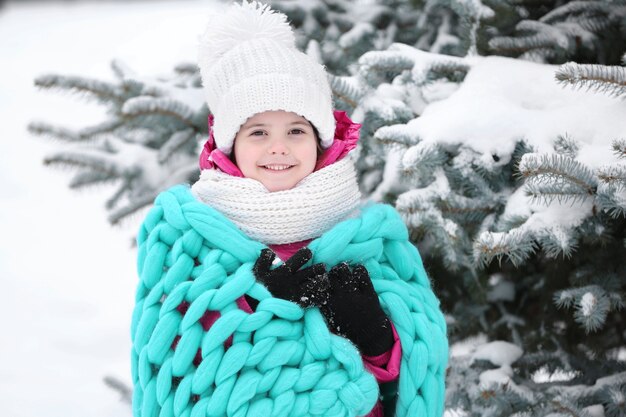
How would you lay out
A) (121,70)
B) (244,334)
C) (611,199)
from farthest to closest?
(121,70) → (611,199) → (244,334)

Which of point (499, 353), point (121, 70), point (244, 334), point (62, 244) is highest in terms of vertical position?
point (244, 334)

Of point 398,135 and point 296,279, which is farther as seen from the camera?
point 398,135

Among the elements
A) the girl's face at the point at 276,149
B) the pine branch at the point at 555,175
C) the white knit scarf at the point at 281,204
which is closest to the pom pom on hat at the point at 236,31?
the girl's face at the point at 276,149

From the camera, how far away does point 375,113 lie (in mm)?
2160

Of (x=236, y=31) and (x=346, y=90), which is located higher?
(x=236, y=31)

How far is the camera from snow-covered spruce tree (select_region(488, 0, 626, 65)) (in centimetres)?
221

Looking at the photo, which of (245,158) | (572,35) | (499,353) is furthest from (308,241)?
(572,35)

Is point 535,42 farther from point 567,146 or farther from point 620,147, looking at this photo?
point 620,147

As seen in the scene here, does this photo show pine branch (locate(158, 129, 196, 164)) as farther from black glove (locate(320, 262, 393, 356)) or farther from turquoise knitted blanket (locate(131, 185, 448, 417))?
black glove (locate(320, 262, 393, 356))

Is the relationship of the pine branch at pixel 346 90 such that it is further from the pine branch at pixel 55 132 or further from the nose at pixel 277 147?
the pine branch at pixel 55 132

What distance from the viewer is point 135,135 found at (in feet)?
9.24

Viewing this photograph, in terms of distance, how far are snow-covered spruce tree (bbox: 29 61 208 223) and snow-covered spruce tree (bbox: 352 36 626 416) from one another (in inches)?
27.6

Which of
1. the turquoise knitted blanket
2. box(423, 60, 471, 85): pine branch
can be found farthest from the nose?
box(423, 60, 471, 85): pine branch

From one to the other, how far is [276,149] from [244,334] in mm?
443
